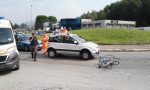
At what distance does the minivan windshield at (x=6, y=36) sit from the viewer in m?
12.9

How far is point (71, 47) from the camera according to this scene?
18062mm

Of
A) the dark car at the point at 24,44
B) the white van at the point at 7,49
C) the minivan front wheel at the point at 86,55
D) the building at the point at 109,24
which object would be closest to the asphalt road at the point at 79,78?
the white van at the point at 7,49

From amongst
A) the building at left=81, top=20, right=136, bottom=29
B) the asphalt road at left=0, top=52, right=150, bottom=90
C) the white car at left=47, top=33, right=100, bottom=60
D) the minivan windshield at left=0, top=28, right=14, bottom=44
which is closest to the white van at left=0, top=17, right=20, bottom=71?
the minivan windshield at left=0, top=28, right=14, bottom=44

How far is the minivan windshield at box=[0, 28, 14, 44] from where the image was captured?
12938 mm

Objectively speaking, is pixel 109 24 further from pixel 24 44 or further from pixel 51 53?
pixel 51 53

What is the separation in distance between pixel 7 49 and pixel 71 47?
20.7 feet

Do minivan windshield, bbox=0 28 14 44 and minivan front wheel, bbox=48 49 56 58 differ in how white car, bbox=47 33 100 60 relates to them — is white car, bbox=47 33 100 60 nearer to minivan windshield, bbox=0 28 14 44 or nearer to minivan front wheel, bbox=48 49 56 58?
minivan front wheel, bbox=48 49 56 58

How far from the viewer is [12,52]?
12.5m

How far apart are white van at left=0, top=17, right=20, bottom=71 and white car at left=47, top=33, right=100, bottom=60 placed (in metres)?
5.06

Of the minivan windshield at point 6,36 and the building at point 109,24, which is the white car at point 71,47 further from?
the building at point 109,24

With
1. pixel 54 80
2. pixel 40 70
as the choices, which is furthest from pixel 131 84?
pixel 40 70

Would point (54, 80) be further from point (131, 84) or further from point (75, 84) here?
point (131, 84)

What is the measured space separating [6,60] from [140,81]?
5421 millimetres

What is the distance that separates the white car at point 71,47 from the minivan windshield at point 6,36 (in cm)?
529
